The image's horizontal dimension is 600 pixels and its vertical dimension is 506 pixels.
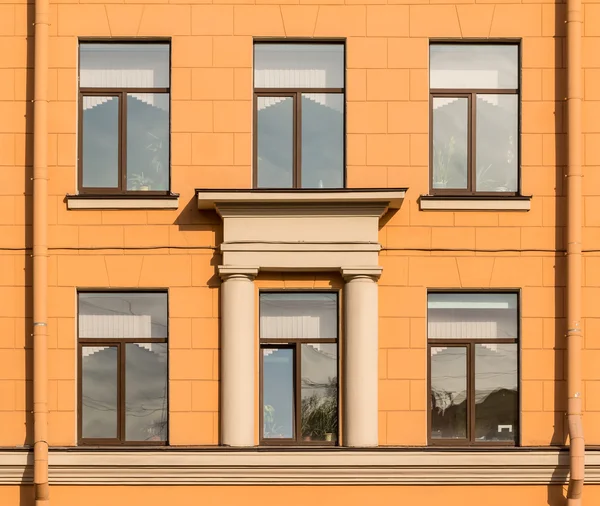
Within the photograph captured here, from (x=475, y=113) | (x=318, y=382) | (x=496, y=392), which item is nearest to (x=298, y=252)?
(x=318, y=382)

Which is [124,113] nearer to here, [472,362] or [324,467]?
[324,467]

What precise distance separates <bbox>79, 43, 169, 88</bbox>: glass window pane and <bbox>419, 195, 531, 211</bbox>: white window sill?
3904 mm

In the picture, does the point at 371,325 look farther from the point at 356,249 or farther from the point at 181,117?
the point at 181,117

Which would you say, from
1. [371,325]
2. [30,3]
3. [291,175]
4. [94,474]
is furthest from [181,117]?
[94,474]

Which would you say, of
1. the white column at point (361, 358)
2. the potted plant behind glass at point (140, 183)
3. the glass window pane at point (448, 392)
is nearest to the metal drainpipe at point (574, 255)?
the glass window pane at point (448, 392)

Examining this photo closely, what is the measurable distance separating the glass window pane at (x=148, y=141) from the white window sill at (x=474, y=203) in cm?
354

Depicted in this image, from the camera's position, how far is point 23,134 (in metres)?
13.3

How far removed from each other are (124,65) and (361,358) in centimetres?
511

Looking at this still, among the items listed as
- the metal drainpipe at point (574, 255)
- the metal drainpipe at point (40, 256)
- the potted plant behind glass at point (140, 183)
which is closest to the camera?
the metal drainpipe at point (574, 255)

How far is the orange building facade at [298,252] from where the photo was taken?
12906mm

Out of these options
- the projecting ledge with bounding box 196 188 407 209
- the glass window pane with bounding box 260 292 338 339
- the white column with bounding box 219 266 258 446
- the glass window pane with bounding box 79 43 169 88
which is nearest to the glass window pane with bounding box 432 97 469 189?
the projecting ledge with bounding box 196 188 407 209

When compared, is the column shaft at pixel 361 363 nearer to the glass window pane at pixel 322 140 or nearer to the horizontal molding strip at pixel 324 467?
the horizontal molding strip at pixel 324 467

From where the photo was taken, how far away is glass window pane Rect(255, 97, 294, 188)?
13.5 meters

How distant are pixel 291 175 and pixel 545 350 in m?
4.10
